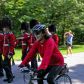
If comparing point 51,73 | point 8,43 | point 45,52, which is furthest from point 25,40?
point 45,52

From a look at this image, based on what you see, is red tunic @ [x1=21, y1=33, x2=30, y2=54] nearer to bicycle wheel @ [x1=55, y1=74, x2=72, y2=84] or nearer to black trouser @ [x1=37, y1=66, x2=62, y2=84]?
bicycle wheel @ [x1=55, y1=74, x2=72, y2=84]

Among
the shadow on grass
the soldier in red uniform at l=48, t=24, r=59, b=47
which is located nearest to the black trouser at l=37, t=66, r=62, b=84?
the shadow on grass

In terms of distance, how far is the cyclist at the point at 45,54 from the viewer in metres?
7.31

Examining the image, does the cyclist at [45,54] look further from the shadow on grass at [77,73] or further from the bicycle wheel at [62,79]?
the shadow on grass at [77,73]

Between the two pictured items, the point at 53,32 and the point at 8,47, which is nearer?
the point at 8,47

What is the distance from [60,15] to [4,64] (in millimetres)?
30617

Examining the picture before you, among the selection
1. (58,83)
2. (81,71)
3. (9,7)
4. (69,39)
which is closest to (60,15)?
(9,7)

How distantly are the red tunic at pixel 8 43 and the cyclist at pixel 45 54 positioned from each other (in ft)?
15.3

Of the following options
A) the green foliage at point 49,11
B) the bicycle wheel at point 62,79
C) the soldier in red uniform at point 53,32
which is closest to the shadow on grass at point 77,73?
the soldier in red uniform at point 53,32

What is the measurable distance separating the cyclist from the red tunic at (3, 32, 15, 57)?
4653 millimetres

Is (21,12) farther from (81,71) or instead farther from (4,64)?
(4,64)

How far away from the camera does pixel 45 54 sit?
24.3ft

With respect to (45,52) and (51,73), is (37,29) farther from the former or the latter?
(51,73)

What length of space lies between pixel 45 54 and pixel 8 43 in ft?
17.9
